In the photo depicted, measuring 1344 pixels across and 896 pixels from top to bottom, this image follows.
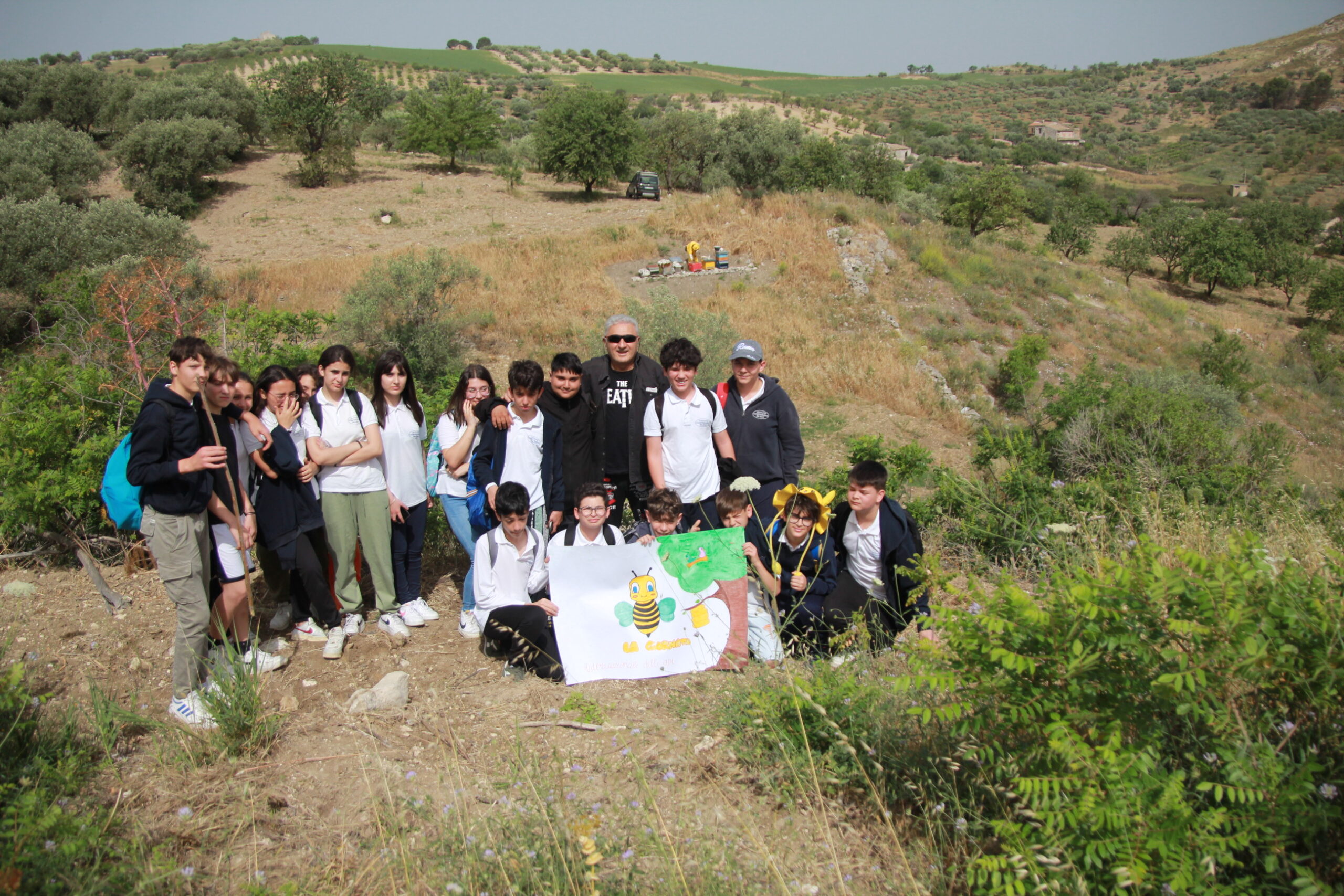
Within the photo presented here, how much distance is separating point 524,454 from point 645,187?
28.4 meters

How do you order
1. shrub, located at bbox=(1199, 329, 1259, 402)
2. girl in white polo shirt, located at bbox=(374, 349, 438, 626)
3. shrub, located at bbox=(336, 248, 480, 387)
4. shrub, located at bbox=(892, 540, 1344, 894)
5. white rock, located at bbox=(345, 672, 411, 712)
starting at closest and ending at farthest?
shrub, located at bbox=(892, 540, 1344, 894) → white rock, located at bbox=(345, 672, 411, 712) → girl in white polo shirt, located at bbox=(374, 349, 438, 626) → shrub, located at bbox=(336, 248, 480, 387) → shrub, located at bbox=(1199, 329, 1259, 402)

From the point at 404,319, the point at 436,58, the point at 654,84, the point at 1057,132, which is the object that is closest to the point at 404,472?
the point at 404,319

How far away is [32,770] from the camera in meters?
2.84

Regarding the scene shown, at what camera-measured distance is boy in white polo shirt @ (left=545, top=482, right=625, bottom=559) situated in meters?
4.13

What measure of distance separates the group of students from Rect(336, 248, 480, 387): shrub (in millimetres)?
8244

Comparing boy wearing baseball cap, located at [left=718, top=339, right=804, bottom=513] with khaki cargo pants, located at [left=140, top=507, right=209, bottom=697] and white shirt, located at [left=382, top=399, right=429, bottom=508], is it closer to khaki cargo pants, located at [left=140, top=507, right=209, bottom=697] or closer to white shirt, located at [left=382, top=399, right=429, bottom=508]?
white shirt, located at [left=382, top=399, right=429, bottom=508]

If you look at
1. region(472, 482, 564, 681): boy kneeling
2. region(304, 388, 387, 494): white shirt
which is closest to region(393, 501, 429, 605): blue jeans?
region(304, 388, 387, 494): white shirt

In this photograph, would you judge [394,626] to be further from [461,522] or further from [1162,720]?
[1162,720]

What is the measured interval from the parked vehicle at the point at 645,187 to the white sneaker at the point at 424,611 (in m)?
28.1

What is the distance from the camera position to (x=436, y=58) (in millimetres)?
95500

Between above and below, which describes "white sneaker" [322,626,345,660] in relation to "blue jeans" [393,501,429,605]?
below

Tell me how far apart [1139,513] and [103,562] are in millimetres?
7911

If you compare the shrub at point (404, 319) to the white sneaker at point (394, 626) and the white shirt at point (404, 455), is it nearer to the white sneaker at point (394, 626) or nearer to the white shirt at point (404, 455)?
the white shirt at point (404, 455)

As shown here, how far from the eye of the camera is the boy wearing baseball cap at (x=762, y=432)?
4770mm
